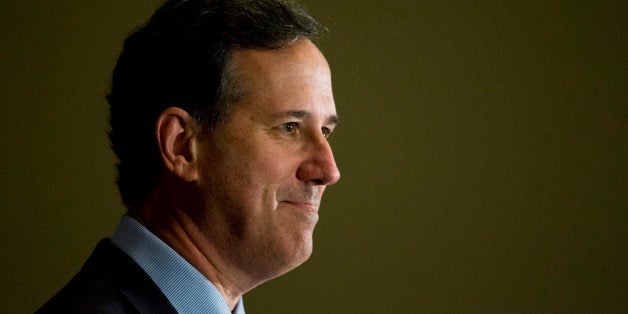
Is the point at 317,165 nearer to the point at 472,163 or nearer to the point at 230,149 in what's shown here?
the point at 230,149

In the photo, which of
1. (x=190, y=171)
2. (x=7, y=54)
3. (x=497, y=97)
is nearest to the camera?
(x=190, y=171)

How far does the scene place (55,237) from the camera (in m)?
2.36

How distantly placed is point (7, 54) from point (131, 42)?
129 centimetres

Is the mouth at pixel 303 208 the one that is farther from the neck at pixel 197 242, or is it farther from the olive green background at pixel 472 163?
the olive green background at pixel 472 163

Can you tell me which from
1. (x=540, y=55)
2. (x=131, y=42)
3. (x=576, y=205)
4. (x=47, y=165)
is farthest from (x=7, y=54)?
(x=576, y=205)

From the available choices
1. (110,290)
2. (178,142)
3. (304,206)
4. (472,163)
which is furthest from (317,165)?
(472,163)

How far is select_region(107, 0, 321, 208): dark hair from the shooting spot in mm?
1111

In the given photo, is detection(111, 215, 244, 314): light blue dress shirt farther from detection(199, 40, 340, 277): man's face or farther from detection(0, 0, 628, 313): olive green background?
detection(0, 0, 628, 313): olive green background

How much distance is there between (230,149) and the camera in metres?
1.10

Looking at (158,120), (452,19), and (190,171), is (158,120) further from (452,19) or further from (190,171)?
(452,19)

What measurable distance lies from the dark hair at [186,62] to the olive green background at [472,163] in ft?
4.27

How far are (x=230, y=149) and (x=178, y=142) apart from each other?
0.25 feet

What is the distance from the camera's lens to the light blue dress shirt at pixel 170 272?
104 cm

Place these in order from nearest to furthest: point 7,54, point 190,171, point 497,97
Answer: point 190,171 < point 7,54 < point 497,97
